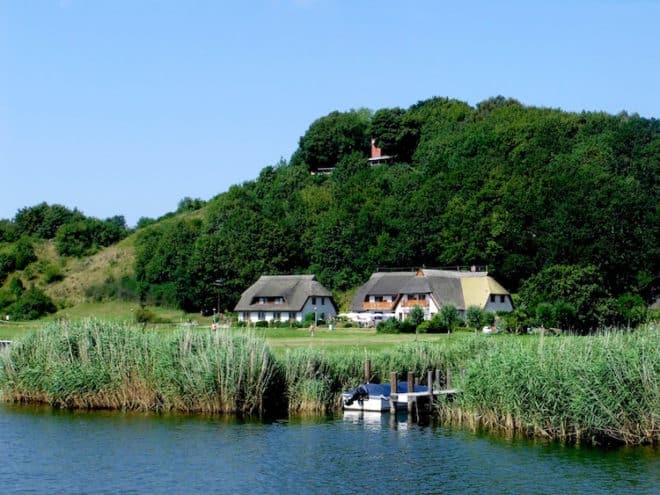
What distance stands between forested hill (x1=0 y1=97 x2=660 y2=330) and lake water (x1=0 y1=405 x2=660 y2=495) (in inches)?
Result: 1497

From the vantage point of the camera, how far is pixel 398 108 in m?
130

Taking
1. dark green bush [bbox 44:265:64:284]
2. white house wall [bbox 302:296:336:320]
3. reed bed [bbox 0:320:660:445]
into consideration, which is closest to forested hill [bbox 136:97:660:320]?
white house wall [bbox 302:296:336:320]

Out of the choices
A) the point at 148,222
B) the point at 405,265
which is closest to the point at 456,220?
the point at 405,265

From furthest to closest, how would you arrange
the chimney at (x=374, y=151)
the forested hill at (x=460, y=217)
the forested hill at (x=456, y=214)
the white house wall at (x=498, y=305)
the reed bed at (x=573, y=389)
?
1. the chimney at (x=374, y=151)
2. the white house wall at (x=498, y=305)
3. the forested hill at (x=456, y=214)
4. the forested hill at (x=460, y=217)
5. the reed bed at (x=573, y=389)

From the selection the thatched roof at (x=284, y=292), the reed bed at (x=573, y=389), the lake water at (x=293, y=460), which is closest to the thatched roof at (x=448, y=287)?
the thatched roof at (x=284, y=292)

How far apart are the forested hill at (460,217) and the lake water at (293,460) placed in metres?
38.0

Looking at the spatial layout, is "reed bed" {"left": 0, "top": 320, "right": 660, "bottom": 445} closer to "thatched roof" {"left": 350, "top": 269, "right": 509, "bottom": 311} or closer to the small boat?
the small boat

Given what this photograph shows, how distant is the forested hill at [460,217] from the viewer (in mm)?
83562

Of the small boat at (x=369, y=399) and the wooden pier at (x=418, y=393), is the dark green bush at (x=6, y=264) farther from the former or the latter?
the wooden pier at (x=418, y=393)

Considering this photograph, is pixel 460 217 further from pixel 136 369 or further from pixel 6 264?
pixel 6 264

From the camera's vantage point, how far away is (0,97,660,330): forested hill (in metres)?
83.6

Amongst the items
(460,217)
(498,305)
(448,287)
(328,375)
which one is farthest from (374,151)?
(328,375)

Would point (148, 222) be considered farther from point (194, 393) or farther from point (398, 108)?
point (194, 393)

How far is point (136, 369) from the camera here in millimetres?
40812
